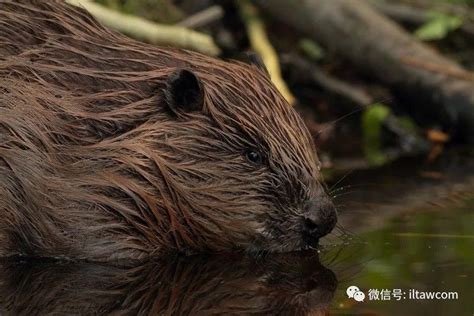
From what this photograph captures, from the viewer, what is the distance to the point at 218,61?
5.54 m

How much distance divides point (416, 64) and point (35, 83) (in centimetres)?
444

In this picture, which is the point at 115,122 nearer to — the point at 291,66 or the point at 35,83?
the point at 35,83

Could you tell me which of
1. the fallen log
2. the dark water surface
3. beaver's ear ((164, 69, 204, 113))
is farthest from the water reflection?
the fallen log

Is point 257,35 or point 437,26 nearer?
point 257,35

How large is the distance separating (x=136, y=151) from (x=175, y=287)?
0.67 meters

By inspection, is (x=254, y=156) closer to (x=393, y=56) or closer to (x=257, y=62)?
(x=257, y=62)

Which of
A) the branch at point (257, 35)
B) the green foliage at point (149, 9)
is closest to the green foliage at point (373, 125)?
the branch at point (257, 35)

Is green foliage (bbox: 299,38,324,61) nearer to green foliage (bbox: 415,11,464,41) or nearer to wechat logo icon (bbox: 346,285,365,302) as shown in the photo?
green foliage (bbox: 415,11,464,41)

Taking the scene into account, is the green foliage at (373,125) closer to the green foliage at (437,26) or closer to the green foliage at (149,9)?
the green foliage at (437,26)

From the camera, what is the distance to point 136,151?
512 cm

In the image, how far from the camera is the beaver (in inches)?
197

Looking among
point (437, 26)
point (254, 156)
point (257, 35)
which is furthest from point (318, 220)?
point (437, 26)

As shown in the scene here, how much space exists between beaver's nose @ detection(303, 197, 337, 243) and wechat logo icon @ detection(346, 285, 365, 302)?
1.87 feet

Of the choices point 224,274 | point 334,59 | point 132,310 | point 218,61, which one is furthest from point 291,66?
point 132,310
